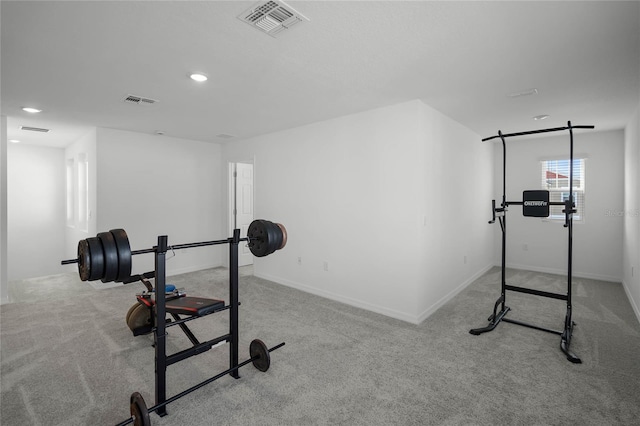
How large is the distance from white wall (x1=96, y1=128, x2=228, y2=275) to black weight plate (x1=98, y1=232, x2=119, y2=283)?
3.71 meters

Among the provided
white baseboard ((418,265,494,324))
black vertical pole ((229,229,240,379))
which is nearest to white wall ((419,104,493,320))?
white baseboard ((418,265,494,324))

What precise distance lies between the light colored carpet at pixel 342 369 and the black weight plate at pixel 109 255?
0.95m

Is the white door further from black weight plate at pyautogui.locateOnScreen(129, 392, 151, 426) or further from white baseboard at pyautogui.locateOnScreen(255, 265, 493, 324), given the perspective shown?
black weight plate at pyautogui.locateOnScreen(129, 392, 151, 426)

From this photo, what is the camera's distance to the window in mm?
5386

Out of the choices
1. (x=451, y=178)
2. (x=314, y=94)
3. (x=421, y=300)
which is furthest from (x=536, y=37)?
(x=421, y=300)

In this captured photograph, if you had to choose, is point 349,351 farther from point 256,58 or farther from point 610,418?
point 256,58

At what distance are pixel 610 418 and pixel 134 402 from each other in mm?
2838

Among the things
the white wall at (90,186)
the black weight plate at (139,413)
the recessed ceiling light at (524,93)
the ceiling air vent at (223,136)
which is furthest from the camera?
the ceiling air vent at (223,136)

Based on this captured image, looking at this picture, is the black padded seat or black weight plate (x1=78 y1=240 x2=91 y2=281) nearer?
black weight plate (x1=78 y1=240 x2=91 y2=281)

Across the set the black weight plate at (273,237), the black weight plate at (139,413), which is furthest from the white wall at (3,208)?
the black weight plate at (273,237)

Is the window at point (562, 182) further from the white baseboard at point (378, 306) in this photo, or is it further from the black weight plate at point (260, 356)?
the black weight plate at point (260, 356)

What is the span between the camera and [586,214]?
17.5 ft

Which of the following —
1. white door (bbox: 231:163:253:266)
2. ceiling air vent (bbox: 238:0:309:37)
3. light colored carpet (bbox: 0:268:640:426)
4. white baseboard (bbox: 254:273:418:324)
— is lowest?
light colored carpet (bbox: 0:268:640:426)

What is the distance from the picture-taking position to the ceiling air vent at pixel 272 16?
1.80m
